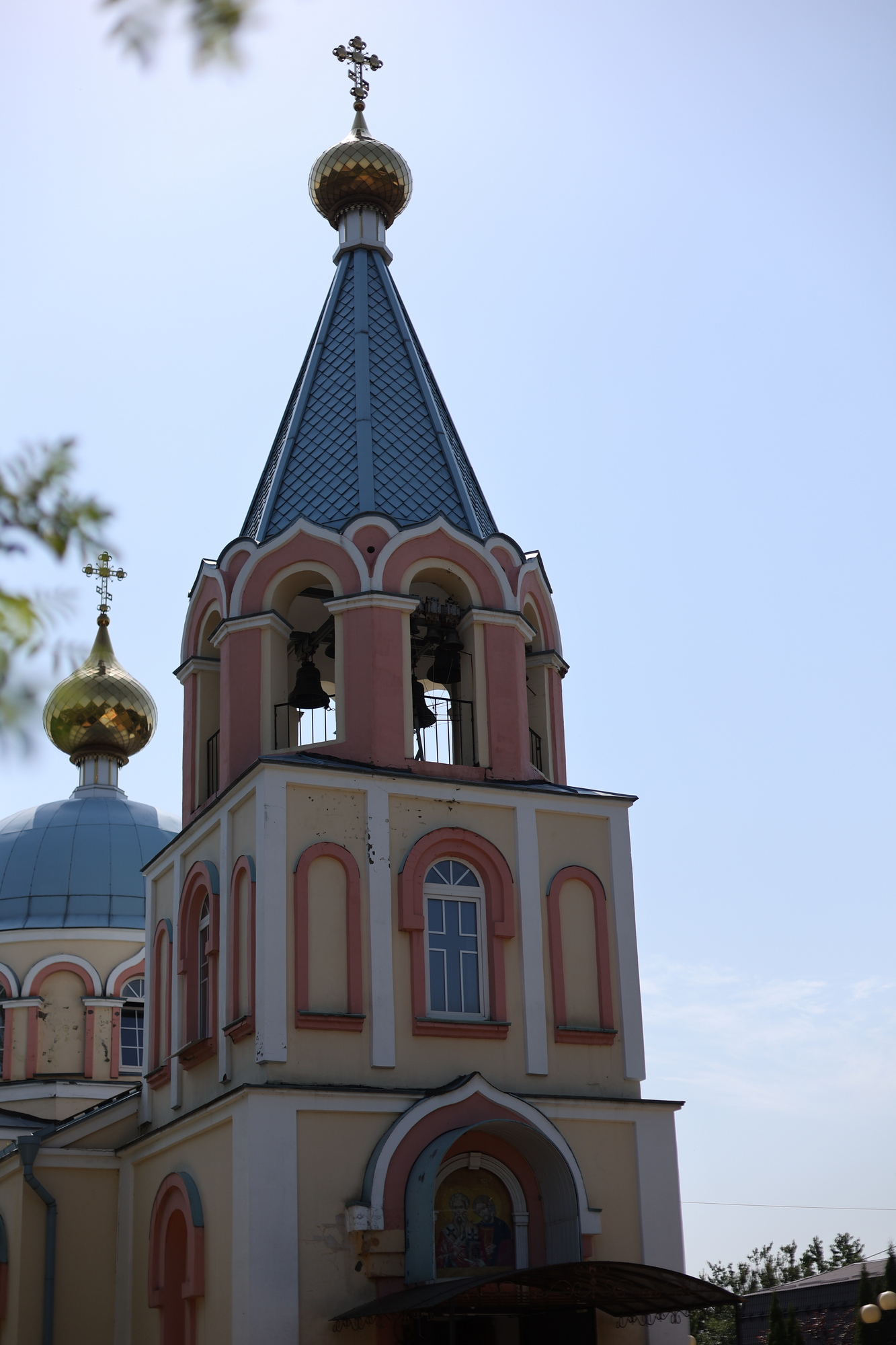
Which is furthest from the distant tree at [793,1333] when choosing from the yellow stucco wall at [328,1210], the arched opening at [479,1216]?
the yellow stucco wall at [328,1210]

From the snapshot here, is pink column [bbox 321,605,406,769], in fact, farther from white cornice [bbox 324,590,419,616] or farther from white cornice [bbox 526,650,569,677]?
white cornice [bbox 526,650,569,677]

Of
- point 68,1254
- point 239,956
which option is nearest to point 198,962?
point 239,956

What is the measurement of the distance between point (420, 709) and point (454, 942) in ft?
8.78

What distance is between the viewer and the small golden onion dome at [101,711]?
74.4 feet

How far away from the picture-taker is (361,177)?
54.6ft

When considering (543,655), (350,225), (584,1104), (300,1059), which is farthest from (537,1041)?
(350,225)

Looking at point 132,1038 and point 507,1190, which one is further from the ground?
point 132,1038

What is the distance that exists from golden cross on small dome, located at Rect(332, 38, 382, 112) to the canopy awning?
39.2ft

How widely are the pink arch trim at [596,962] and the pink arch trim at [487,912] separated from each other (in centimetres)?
41

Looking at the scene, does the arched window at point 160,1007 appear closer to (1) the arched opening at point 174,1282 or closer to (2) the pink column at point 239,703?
(1) the arched opening at point 174,1282

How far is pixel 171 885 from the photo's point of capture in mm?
14484

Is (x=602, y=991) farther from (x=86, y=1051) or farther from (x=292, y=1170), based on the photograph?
(x=86, y=1051)

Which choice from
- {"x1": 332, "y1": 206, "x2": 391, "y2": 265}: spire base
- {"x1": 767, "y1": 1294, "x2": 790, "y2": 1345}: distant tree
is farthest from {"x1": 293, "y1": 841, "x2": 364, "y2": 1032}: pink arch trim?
{"x1": 767, "y1": 1294, "x2": 790, "y2": 1345}: distant tree

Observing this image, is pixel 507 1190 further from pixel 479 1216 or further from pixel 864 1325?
pixel 864 1325
